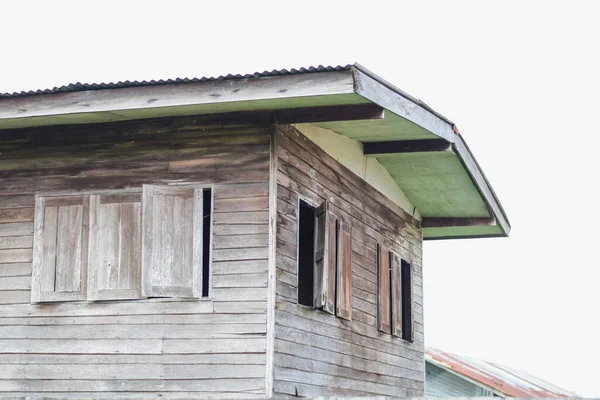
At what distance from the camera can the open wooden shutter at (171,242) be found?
11.5 metres

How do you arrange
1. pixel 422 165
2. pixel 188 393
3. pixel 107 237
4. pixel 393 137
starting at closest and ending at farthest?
pixel 188 393, pixel 107 237, pixel 393 137, pixel 422 165

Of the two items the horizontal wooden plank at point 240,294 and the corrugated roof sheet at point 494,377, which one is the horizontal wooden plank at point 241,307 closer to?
the horizontal wooden plank at point 240,294

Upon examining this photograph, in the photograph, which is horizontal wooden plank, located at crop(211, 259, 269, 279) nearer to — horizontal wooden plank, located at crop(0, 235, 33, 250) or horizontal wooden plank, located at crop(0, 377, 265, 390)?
horizontal wooden plank, located at crop(0, 377, 265, 390)

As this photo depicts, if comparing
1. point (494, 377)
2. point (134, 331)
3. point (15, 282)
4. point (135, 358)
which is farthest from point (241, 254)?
point (494, 377)

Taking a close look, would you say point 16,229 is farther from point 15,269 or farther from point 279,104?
point 279,104

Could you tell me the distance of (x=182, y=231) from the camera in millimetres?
11680

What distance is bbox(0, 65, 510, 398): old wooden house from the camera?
11.2m

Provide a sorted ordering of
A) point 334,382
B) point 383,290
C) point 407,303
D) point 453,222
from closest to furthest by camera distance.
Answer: point 334,382, point 383,290, point 407,303, point 453,222

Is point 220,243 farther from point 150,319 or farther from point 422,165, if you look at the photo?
point 422,165

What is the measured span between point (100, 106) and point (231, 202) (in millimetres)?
1659

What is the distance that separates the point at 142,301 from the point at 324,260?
6.75 feet

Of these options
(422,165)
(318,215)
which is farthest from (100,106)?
(422,165)

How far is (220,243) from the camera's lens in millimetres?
11602

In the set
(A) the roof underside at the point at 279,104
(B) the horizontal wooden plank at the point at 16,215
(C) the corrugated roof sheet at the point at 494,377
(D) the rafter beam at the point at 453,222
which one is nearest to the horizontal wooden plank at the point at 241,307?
(A) the roof underside at the point at 279,104
